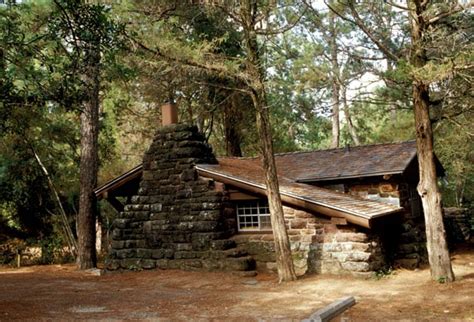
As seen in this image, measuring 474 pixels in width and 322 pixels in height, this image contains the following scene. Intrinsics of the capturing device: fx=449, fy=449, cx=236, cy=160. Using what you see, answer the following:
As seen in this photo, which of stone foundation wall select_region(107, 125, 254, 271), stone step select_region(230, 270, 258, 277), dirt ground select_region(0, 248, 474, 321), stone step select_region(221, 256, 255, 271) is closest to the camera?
dirt ground select_region(0, 248, 474, 321)

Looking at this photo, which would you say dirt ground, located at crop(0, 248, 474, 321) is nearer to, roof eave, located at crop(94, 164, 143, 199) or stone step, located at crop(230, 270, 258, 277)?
stone step, located at crop(230, 270, 258, 277)

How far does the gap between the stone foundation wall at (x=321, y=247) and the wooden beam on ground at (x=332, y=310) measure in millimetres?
2815

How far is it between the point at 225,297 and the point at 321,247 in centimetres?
327

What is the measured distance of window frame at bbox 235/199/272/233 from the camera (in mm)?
11945

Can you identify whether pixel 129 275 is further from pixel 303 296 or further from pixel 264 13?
pixel 264 13

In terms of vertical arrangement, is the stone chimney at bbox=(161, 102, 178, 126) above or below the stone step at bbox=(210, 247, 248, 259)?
above

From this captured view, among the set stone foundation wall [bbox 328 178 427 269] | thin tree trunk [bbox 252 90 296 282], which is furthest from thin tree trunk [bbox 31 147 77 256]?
stone foundation wall [bbox 328 178 427 269]

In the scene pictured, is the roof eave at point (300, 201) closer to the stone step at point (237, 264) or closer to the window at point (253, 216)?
the window at point (253, 216)

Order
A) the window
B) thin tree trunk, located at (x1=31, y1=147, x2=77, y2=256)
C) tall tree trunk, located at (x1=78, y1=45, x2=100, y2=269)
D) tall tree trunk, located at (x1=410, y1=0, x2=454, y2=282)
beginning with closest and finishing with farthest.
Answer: tall tree trunk, located at (x1=410, y1=0, x2=454, y2=282) < the window < tall tree trunk, located at (x1=78, y1=45, x2=100, y2=269) < thin tree trunk, located at (x1=31, y1=147, x2=77, y2=256)

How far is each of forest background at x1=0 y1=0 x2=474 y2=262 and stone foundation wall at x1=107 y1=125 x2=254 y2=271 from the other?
207 centimetres

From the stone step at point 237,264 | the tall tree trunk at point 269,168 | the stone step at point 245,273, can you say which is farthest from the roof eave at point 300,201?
the stone step at point 245,273

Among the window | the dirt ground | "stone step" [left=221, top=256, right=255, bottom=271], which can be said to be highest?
the window

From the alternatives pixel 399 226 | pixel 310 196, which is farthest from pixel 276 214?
pixel 399 226

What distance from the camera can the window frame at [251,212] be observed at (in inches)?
470
